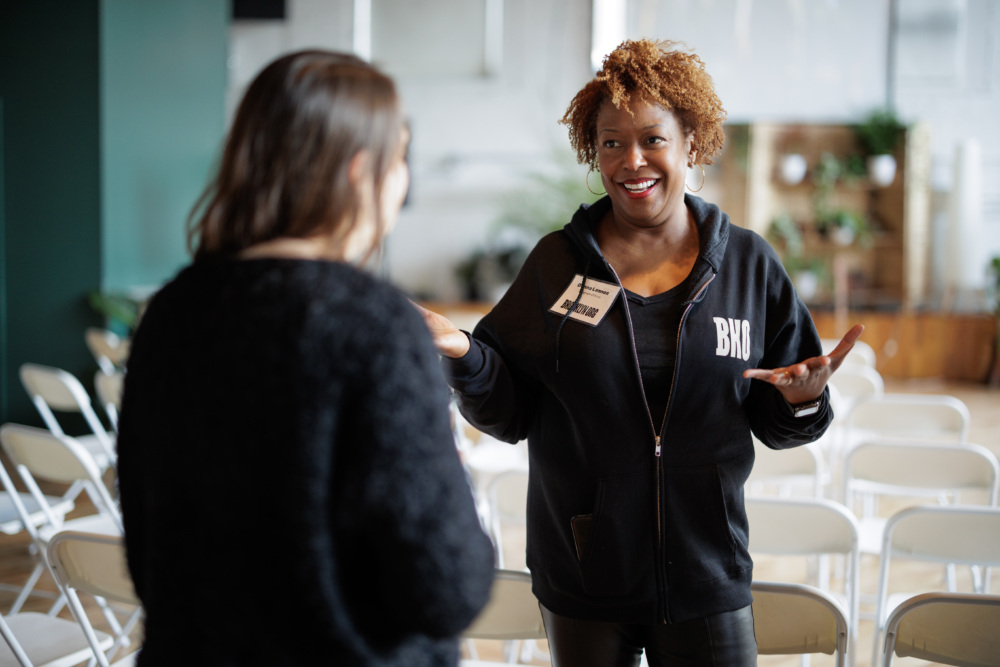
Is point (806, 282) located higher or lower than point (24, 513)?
higher

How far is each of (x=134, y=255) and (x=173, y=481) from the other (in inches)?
248

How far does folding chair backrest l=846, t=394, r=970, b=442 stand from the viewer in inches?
139

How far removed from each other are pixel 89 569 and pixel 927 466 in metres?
2.41

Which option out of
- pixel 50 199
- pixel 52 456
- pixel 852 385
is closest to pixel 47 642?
pixel 52 456

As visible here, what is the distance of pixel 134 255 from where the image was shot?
6551 millimetres

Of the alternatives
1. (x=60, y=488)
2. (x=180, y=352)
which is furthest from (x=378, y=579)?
(x=60, y=488)

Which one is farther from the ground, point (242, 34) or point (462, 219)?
point (242, 34)

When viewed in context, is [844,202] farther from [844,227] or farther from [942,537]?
[942,537]

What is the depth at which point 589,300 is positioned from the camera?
1473 mm

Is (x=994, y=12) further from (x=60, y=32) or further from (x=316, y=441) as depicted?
(x=316, y=441)

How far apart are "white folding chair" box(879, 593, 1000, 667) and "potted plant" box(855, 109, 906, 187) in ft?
28.4

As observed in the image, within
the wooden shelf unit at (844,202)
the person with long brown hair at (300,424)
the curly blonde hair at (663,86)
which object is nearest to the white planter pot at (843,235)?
the wooden shelf unit at (844,202)

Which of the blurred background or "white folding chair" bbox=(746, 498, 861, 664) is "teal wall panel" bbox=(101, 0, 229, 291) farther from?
"white folding chair" bbox=(746, 498, 861, 664)

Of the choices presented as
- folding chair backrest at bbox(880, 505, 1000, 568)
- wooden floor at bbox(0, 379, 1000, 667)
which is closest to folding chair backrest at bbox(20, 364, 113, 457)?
wooden floor at bbox(0, 379, 1000, 667)
